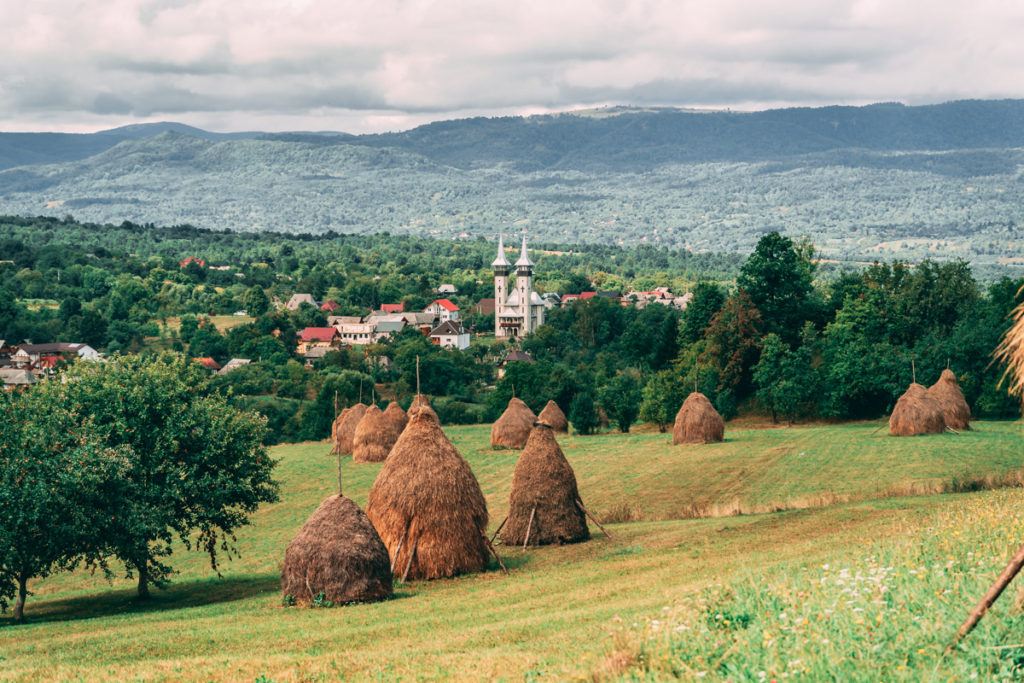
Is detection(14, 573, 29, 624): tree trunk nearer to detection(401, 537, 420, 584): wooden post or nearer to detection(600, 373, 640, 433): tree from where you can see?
detection(401, 537, 420, 584): wooden post

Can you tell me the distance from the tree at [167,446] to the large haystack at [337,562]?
4.56m

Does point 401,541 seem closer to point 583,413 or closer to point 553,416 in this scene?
point 553,416

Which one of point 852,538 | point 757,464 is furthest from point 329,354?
point 852,538

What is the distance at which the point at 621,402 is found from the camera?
63281 mm

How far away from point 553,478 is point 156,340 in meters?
98.1

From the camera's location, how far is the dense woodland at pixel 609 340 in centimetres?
5941

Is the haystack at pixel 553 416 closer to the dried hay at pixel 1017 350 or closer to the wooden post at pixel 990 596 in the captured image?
the dried hay at pixel 1017 350

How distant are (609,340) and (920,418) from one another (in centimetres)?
8389

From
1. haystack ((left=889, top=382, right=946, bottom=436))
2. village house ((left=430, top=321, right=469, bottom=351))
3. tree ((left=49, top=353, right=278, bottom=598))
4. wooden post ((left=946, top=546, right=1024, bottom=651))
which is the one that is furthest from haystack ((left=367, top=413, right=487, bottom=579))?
village house ((left=430, top=321, right=469, bottom=351))

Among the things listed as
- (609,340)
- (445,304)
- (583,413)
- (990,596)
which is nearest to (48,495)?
(990,596)

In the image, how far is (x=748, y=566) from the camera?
1855 cm

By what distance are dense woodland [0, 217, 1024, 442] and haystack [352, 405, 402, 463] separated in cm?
701

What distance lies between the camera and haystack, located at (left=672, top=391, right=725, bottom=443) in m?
49.2

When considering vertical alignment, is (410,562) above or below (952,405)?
above
